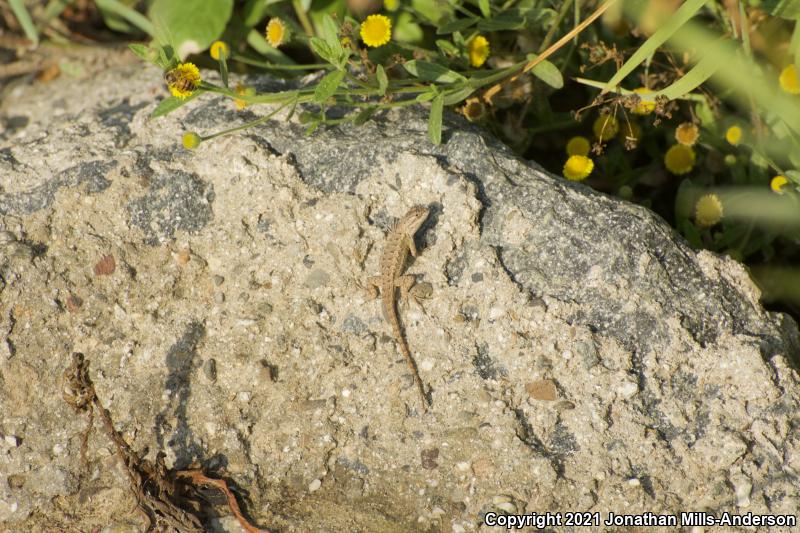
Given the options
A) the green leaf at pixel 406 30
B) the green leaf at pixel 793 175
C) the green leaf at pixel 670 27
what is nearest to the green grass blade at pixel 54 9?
the green leaf at pixel 406 30

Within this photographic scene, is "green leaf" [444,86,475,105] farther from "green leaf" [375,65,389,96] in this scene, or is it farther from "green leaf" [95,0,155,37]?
"green leaf" [95,0,155,37]

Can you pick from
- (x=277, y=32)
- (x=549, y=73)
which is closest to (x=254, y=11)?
(x=277, y=32)

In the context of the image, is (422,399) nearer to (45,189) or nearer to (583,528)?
(583,528)

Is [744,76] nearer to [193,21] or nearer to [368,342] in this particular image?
[368,342]

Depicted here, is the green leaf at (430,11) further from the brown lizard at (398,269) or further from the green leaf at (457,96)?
the brown lizard at (398,269)

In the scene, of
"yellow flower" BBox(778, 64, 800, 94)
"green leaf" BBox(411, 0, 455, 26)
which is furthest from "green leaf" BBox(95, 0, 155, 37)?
"yellow flower" BBox(778, 64, 800, 94)

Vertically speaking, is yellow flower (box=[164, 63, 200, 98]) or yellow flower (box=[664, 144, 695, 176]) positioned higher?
yellow flower (box=[164, 63, 200, 98])
